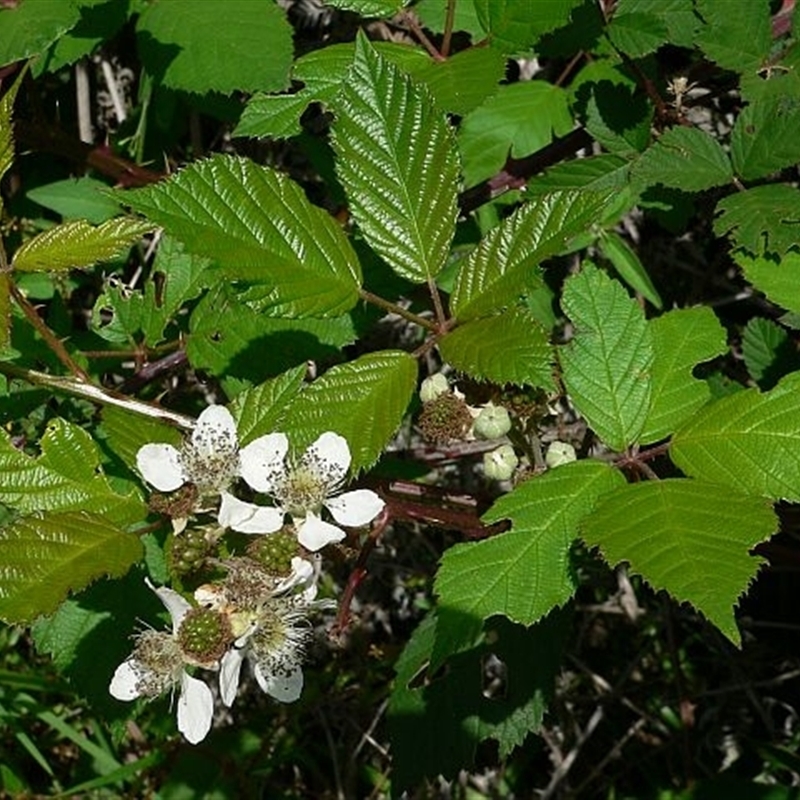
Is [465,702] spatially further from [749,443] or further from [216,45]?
[216,45]

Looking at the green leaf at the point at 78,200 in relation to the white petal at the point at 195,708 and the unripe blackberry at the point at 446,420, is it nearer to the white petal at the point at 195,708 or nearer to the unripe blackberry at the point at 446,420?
the unripe blackberry at the point at 446,420

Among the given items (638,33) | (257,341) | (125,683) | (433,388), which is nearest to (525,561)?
(433,388)

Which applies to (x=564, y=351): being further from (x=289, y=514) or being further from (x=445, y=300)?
(x=445, y=300)

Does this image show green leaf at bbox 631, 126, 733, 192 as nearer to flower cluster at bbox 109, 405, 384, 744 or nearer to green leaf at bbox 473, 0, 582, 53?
green leaf at bbox 473, 0, 582, 53

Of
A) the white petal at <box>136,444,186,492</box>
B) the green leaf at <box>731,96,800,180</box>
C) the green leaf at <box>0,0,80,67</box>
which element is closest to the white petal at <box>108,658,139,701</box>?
the white petal at <box>136,444,186,492</box>

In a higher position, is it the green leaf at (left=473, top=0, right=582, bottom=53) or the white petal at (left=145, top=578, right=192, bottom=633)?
the green leaf at (left=473, top=0, right=582, bottom=53)

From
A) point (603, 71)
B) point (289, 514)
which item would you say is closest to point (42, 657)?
point (289, 514)
